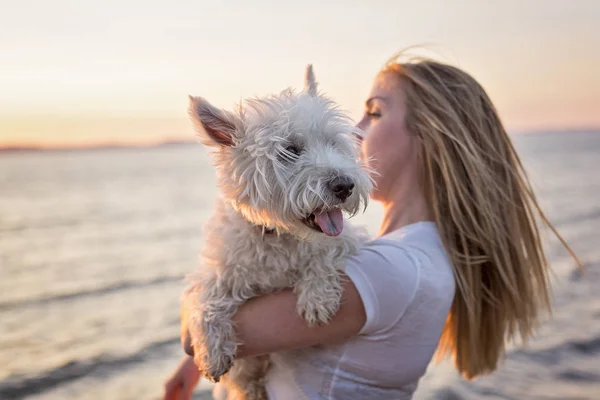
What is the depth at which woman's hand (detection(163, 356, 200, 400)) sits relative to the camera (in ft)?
10.1

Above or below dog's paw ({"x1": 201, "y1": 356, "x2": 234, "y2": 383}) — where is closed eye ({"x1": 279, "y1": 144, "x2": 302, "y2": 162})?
above

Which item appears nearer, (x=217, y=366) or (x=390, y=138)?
(x=217, y=366)

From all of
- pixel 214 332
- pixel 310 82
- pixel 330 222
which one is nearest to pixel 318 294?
pixel 330 222

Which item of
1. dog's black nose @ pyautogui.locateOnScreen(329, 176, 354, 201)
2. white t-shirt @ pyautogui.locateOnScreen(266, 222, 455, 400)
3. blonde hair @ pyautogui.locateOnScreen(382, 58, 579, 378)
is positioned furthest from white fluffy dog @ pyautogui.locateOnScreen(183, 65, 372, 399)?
blonde hair @ pyautogui.locateOnScreen(382, 58, 579, 378)

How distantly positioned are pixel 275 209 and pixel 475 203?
1072 millimetres

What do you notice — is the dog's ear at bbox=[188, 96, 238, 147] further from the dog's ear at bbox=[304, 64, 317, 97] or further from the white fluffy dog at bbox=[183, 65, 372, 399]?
the dog's ear at bbox=[304, 64, 317, 97]

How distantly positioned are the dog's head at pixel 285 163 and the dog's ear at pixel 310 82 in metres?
0.16

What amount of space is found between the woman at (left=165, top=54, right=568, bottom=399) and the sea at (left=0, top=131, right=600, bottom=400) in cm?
65

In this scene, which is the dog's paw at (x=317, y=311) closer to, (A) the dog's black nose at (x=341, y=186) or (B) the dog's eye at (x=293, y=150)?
(A) the dog's black nose at (x=341, y=186)

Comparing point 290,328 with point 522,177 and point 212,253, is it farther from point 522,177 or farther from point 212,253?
point 522,177

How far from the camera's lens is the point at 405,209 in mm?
3004

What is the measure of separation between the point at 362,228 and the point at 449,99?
73 cm

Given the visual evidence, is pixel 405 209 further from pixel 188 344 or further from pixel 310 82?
pixel 188 344

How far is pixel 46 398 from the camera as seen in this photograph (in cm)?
597
